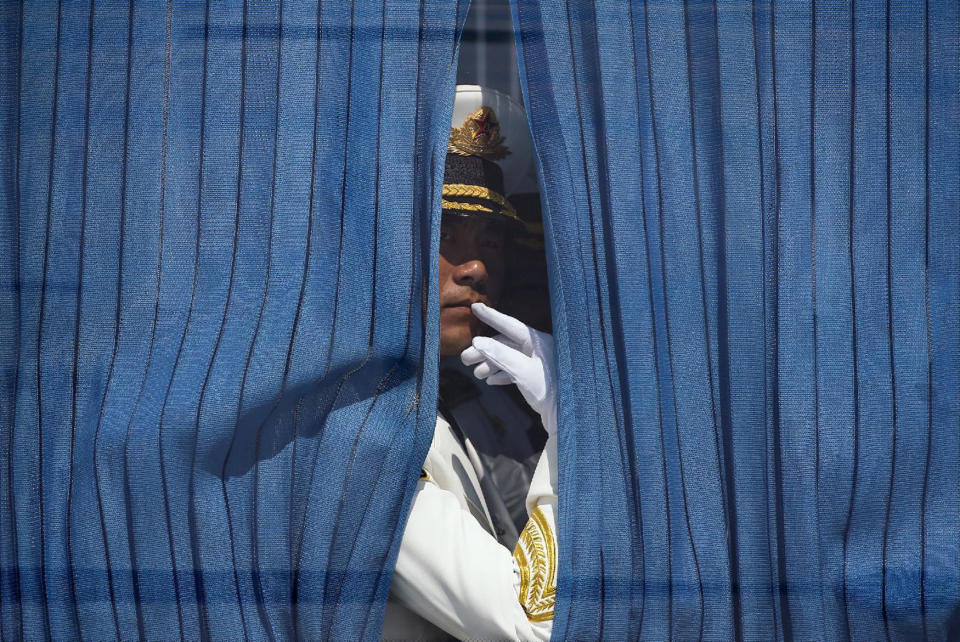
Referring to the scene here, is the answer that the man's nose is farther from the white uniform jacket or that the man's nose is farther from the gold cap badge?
the white uniform jacket

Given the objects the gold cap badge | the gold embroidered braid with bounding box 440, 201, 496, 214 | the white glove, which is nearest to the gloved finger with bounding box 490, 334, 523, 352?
the white glove

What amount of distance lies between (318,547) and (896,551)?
77 cm

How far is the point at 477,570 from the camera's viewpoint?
1378 millimetres

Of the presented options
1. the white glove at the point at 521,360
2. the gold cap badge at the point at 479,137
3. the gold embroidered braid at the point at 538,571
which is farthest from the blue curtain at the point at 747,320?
the gold cap badge at the point at 479,137

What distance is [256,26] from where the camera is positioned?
4.35 ft

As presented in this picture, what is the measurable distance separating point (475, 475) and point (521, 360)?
0.99ft

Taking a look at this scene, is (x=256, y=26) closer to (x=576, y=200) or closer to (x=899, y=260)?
(x=576, y=200)

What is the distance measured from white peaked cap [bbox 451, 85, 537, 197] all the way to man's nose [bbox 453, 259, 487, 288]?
0.15 meters

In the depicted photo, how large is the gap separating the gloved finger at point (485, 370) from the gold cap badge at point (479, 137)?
0.40 metres

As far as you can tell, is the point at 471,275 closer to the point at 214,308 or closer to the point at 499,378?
the point at 499,378

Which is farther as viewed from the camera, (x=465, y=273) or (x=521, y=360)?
(x=465, y=273)

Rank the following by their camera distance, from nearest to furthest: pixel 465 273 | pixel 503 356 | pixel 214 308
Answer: pixel 214 308, pixel 503 356, pixel 465 273

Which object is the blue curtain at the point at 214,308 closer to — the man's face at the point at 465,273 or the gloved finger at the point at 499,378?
the gloved finger at the point at 499,378

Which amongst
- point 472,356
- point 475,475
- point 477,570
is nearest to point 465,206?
point 472,356
